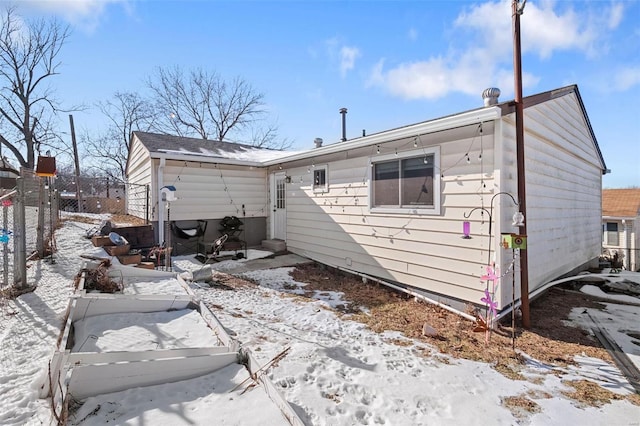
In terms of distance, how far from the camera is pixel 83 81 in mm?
12547

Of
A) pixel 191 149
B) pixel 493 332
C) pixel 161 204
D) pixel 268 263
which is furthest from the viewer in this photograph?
pixel 191 149

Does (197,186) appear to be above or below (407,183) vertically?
above

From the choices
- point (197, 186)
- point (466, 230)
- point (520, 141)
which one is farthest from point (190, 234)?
point (520, 141)

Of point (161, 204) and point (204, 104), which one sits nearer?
point (161, 204)

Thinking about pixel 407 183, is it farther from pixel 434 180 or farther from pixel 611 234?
pixel 611 234

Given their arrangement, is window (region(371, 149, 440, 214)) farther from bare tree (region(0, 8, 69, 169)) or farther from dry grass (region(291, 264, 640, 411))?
bare tree (region(0, 8, 69, 169))

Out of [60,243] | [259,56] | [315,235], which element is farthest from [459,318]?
[259,56]

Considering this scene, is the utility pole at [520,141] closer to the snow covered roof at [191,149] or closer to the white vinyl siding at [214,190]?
the snow covered roof at [191,149]

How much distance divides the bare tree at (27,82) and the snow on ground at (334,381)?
21.8 metres

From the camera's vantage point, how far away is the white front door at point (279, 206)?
28.2 ft

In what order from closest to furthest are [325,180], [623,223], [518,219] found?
1. [518,219]
2. [325,180]
3. [623,223]

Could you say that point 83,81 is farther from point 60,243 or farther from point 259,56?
point 60,243

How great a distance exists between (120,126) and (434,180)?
2675 cm

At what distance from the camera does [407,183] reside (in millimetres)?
5152
